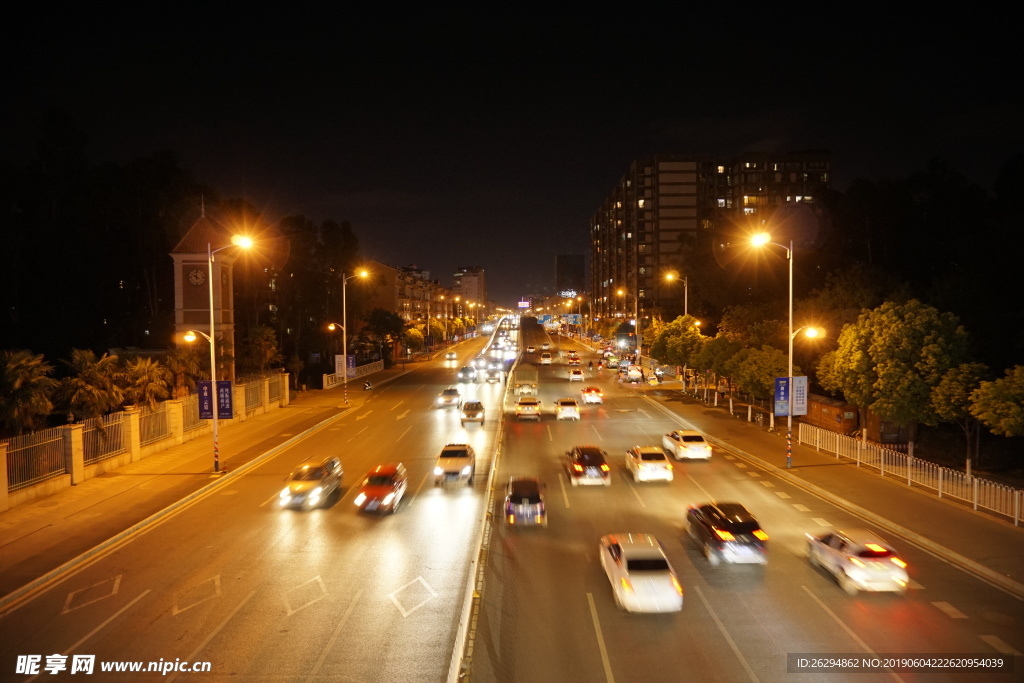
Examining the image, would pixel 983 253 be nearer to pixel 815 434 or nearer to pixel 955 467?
pixel 955 467

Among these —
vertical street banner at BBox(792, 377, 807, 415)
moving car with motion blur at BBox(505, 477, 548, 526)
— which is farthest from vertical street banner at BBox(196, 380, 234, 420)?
vertical street banner at BBox(792, 377, 807, 415)

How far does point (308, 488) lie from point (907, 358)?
23264 mm

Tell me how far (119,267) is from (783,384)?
54037 millimetres

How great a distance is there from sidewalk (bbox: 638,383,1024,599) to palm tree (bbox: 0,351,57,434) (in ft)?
88.0

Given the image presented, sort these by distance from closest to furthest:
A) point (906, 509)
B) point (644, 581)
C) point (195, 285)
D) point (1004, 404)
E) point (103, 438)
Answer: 1. point (644, 581)
2. point (906, 509)
3. point (1004, 404)
4. point (103, 438)
5. point (195, 285)

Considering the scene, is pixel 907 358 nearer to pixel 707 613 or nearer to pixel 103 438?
pixel 707 613

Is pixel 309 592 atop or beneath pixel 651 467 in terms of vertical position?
beneath

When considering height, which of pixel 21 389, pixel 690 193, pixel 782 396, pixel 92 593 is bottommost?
pixel 92 593

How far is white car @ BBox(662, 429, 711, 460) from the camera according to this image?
29.7 metres

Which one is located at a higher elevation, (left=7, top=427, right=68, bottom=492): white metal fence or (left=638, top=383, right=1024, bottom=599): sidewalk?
(left=7, top=427, right=68, bottom=492): white metal fence

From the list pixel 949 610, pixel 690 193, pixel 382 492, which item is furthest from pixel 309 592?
pixel 690 193

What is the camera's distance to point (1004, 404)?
71.9 ft

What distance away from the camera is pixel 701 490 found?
24.6 m

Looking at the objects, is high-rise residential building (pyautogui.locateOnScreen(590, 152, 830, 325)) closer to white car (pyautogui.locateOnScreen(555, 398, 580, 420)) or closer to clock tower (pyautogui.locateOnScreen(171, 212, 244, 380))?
white car (pyautogui.locateOnScreen(555, 398, 580, 420))
